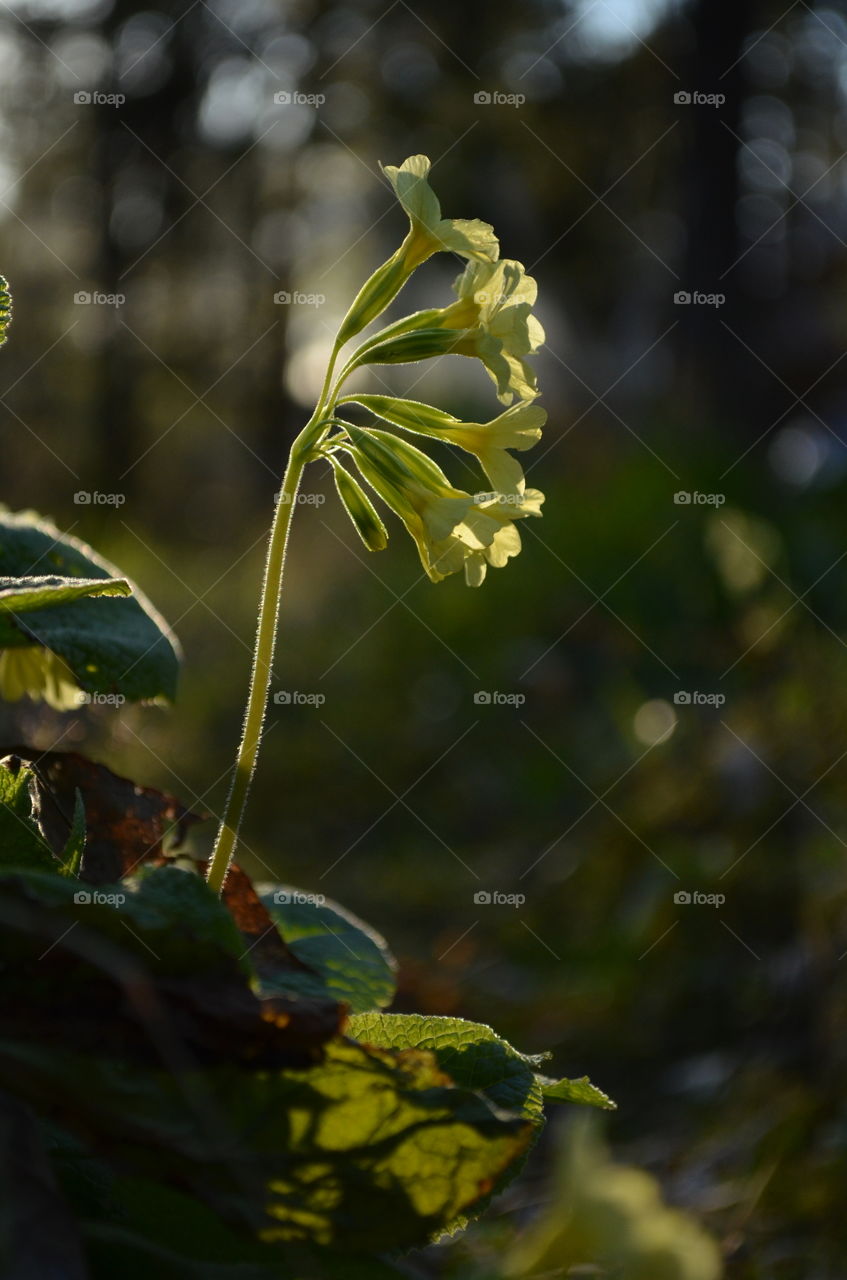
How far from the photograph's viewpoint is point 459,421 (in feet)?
3.21

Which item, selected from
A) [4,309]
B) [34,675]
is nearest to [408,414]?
[4,309]

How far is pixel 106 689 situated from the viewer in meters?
0.98

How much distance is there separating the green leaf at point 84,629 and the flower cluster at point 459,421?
0.21m

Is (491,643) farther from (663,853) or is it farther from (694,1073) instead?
(694,1073)

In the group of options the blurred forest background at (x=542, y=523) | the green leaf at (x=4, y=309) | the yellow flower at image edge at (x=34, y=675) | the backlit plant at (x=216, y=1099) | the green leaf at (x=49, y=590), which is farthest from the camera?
the blurred forest background at (x=542, y=523)

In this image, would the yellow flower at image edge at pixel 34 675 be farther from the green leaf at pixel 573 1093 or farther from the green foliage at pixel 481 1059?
the green leaf at pixel 573 1093

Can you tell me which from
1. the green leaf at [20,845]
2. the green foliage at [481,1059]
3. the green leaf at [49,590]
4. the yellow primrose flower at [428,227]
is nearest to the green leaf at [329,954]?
the green foliage at [481,1059]

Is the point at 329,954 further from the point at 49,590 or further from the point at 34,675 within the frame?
the point at 49,590

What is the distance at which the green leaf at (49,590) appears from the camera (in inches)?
Result: 30.8

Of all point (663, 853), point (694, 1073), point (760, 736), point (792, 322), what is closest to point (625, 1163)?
point (694, 1073)

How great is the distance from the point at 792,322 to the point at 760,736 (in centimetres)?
735

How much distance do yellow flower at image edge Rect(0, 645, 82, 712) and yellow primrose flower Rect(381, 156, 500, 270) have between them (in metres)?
0.47

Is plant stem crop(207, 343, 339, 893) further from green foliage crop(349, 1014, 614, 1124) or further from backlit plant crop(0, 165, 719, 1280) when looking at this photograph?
green foliage crop(349, 1014, 614, 1124)

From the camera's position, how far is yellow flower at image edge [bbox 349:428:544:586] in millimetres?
958
